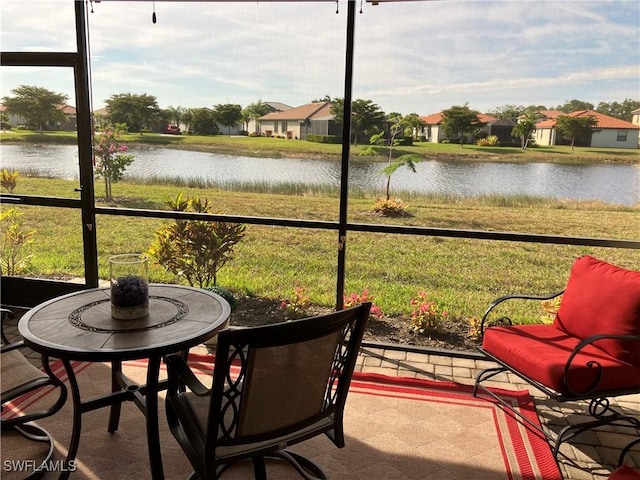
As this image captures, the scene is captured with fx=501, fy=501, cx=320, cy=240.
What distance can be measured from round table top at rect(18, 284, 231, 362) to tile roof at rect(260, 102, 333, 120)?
8.48ft

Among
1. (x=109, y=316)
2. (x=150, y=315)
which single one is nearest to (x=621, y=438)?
(x=150, y=315)

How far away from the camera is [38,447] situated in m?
2.44

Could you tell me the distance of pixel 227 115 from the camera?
203 inches

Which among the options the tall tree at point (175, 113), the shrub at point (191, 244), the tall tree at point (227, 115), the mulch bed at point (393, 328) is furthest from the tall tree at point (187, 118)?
the mulch bed at point (393, 328)

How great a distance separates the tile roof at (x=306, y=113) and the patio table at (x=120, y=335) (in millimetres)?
2603

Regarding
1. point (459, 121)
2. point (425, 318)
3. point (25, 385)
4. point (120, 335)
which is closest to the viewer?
point (120, 335)

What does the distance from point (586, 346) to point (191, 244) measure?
3.06 metres

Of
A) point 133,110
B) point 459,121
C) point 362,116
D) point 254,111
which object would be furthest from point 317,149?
point 133,110

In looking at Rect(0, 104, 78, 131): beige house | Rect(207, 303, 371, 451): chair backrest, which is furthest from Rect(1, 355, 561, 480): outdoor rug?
Rect(0, 104, 78, 131): beige house

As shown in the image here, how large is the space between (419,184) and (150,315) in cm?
337

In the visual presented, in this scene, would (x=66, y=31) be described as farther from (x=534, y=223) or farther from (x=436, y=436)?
(x=534, y=223)

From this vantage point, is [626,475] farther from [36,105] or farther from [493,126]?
[36,105]

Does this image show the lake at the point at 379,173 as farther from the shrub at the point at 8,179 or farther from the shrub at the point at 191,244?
the shrub at the point at 191,244

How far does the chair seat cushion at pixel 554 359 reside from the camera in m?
2.44
